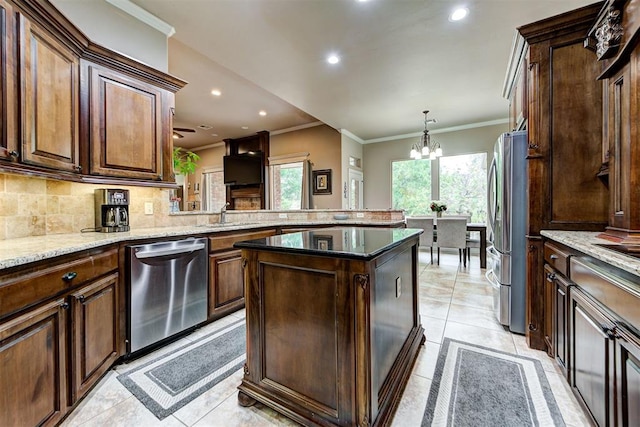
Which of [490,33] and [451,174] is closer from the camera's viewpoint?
[490,33]

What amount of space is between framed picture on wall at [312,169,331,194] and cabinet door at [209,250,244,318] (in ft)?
12.6

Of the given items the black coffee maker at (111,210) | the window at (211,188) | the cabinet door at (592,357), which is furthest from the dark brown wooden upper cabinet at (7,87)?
the window at (211,188)

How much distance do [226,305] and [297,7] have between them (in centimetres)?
285

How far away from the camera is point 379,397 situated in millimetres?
1293

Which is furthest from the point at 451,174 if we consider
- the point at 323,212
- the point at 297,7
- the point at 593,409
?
the point at 593,409

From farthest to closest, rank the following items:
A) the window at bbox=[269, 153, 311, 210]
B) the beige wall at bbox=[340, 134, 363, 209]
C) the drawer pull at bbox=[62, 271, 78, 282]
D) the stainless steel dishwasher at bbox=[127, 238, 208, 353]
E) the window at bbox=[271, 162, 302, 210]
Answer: the window at bbox=[271, 162, 302, 210] → the window at bbox=[269, 153, 311, 210] → the beige wall at bbox=[340, 134, 363, 209] → the stainless steel dishwasher at bbox=[127, 238, 208, 353] → the drawer pull at bbox=[62, 271, 78, 282]

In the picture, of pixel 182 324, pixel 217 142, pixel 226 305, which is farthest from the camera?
pixel 217 142

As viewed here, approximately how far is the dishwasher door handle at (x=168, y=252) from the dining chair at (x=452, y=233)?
391 cm

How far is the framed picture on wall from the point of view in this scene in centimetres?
624

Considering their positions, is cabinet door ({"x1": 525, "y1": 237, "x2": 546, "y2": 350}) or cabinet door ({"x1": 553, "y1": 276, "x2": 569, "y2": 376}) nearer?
cabinet door ({"x1": 553, "y1": 276, "x2": 569, "y2": 376})

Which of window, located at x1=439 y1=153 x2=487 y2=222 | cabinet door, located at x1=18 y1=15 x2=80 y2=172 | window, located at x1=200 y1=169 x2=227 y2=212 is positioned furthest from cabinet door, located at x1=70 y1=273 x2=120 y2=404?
window, located at x1=200 y1=169 x2=227 y2=212

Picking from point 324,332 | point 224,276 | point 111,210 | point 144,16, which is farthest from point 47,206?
point 324,332

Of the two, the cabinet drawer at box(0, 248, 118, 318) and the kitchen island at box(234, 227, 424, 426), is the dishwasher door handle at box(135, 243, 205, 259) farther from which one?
the kitchen island at box(234, 227, 424, 426)

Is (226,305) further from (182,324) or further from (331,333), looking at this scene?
(331,333)
